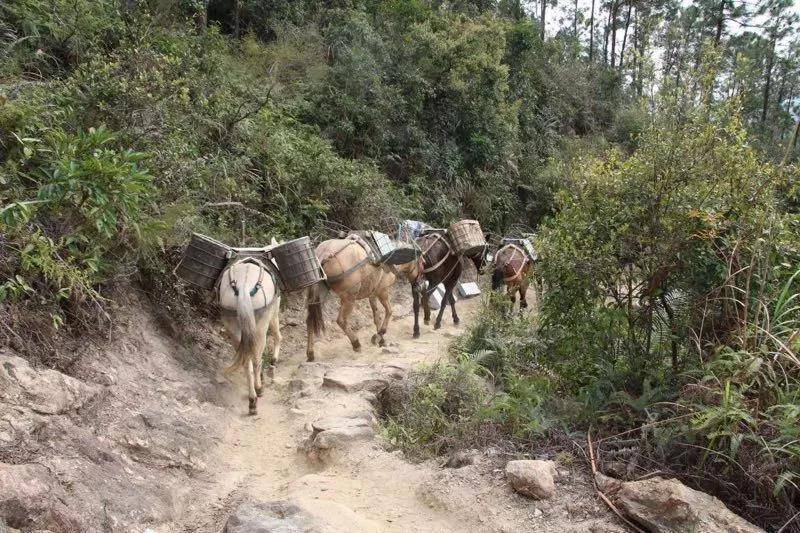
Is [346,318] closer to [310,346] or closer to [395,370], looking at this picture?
[310,346]

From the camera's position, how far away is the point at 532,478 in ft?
13.0

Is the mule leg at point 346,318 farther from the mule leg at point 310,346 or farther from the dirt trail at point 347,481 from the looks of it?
the dirt trail at point 347,481

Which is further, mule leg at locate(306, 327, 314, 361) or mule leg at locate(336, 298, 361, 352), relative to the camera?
mule leg at locate(336, 298, 361, 352)

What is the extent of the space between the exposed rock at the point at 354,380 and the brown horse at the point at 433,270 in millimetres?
3326

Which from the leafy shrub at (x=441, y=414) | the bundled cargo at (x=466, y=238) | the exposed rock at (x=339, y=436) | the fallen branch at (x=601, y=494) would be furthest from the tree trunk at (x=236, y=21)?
the fallen branch at (x=601, y=494)

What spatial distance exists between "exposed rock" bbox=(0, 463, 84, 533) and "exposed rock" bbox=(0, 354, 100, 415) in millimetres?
668

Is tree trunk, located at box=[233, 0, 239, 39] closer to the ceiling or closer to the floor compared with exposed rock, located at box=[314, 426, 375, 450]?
closer to the ceiling

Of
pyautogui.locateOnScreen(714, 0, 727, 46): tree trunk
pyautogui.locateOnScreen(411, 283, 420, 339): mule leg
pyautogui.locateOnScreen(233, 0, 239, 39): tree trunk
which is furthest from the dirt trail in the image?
pyautogui.locateOnScreen(714, 0, 727, 46): tree trunk

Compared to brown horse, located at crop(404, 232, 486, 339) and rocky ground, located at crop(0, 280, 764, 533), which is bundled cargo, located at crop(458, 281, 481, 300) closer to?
brown horse, located at crop(404, 232, 486, 339)

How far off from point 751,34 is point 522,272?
26.4 m

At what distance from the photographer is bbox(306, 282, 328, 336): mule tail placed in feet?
26.4

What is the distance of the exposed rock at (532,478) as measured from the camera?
3.93 metres

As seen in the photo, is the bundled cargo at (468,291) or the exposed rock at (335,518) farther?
the bundled cargo at (468,291)

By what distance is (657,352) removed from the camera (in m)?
5.46
